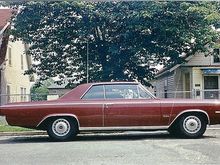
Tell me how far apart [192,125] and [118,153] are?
345 centimetres

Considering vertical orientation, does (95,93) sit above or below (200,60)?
below

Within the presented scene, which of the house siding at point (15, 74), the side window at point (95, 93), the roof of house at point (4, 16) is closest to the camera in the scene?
the side window at point (95, 93)

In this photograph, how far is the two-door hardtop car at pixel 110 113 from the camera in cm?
1109

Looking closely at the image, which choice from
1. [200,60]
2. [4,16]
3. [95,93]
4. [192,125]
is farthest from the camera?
[200,60]

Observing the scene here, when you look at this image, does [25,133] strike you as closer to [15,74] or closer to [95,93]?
[95,93]

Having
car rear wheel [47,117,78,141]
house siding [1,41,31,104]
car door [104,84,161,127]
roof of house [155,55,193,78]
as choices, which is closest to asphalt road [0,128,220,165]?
car rear wheel [47,117,78,141]

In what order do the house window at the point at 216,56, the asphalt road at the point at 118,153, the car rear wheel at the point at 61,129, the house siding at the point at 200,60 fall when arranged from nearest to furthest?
the asphalt road at the point at 118,153, the car rear wheel at the point at 61,129, the house window at the point at 216,56, the house siding at the point at 200,60

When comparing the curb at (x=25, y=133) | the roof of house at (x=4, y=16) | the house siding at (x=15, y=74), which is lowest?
the curb at (x=25, y=133)

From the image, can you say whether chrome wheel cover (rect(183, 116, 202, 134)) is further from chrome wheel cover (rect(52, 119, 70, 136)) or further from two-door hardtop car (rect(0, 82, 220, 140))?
chrome wheel cover (rect(52, 119, 70, 136))

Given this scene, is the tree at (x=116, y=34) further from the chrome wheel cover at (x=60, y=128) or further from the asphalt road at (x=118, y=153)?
the asphalt road at (x=118, y=153)

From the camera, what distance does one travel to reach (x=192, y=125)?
37.0 feet

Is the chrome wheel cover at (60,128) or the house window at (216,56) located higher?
the house window at (216,56)

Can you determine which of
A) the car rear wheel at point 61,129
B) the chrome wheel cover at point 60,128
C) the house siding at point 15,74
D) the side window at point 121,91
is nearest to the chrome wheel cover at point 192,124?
the side window at point 121,91

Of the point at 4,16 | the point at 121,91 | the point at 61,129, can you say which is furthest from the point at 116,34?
the point at 61,129
